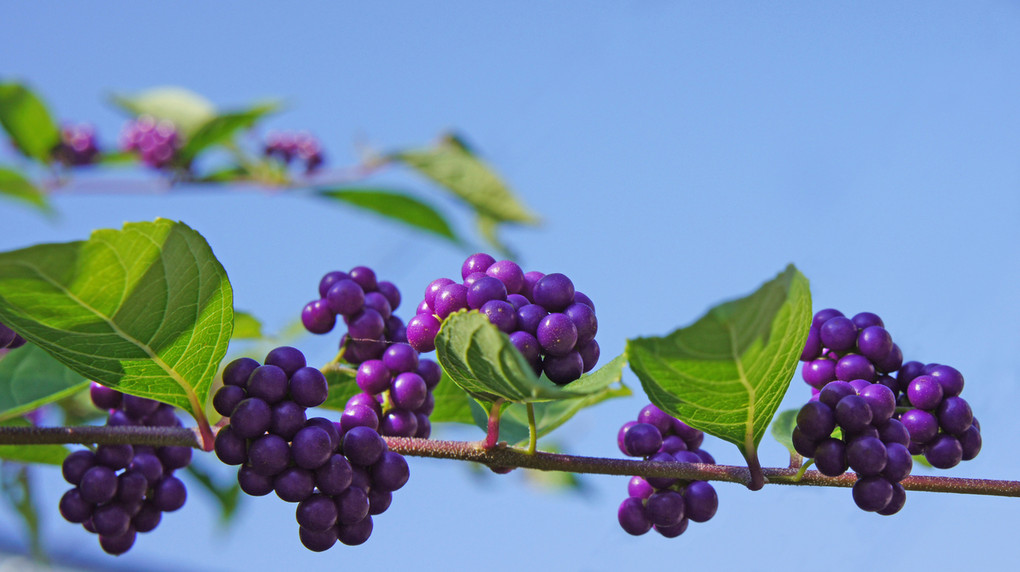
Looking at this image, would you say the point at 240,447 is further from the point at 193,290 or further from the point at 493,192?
the point at 493,192

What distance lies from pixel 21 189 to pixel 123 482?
→ 1318 mm

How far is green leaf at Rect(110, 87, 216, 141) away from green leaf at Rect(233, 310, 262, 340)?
1.62 metres

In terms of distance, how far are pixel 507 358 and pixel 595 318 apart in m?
0.14

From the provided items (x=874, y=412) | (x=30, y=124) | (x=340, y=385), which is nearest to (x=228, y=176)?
(x=30, y=124)

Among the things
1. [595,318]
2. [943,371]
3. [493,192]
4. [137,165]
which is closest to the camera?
[595,318]

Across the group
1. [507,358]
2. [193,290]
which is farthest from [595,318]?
[193,290]

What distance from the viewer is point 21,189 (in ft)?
7.17

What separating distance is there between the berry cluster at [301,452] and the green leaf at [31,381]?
0.40m

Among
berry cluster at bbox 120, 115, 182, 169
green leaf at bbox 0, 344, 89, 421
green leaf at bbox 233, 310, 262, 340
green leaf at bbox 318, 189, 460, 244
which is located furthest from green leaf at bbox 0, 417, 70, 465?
berry cluster at bbox 120, 115, 182, 169

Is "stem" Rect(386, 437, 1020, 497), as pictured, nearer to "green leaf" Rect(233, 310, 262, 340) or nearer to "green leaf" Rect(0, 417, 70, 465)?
"green leaf" Rect(233, 310, 262, 340)

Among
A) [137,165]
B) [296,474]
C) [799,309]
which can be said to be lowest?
[296,474]

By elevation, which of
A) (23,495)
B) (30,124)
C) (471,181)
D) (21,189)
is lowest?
(23,495)

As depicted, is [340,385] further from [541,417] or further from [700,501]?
[700,501]

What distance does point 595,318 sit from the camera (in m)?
0.87
